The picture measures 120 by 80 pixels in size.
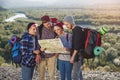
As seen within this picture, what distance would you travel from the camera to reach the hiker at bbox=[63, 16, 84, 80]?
5195 mm

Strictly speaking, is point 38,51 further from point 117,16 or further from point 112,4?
point 117,16

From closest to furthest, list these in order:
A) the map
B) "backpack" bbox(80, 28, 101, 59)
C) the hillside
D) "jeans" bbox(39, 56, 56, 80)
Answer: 1. "backpack" bbox(80, 28, 101, 59)
2. the map
3. "jeans" bbox(39, 56, 56, 80)
4. the hillside

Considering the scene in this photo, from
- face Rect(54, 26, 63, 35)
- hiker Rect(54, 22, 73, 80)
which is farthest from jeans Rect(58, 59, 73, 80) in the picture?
face Rect(54, 26, 63, 35)

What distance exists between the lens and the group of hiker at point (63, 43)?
5094mm

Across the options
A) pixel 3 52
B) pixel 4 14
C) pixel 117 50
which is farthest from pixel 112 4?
pixel 3 52

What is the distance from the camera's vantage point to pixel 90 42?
210 inches

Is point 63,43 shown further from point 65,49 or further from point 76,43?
point 76,43

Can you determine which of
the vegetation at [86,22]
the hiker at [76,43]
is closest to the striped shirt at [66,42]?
the hiker at [76,43]

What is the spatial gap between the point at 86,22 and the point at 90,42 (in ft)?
32.1

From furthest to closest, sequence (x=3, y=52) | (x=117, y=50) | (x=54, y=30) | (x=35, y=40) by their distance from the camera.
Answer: (x=117, y=50), (x=3, y=52), (x=54, y=30), (x=35, y=40)

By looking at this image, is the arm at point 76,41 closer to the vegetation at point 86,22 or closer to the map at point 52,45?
the map at point 52,45

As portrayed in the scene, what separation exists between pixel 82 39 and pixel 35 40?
25.0 inches

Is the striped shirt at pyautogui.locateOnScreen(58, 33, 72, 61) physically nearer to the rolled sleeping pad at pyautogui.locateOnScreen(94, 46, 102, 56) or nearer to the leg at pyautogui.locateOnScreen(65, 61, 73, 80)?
the leg at pyautogui.locateOnScreen(65, 61, 73, 80)

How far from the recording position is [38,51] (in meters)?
5.27
